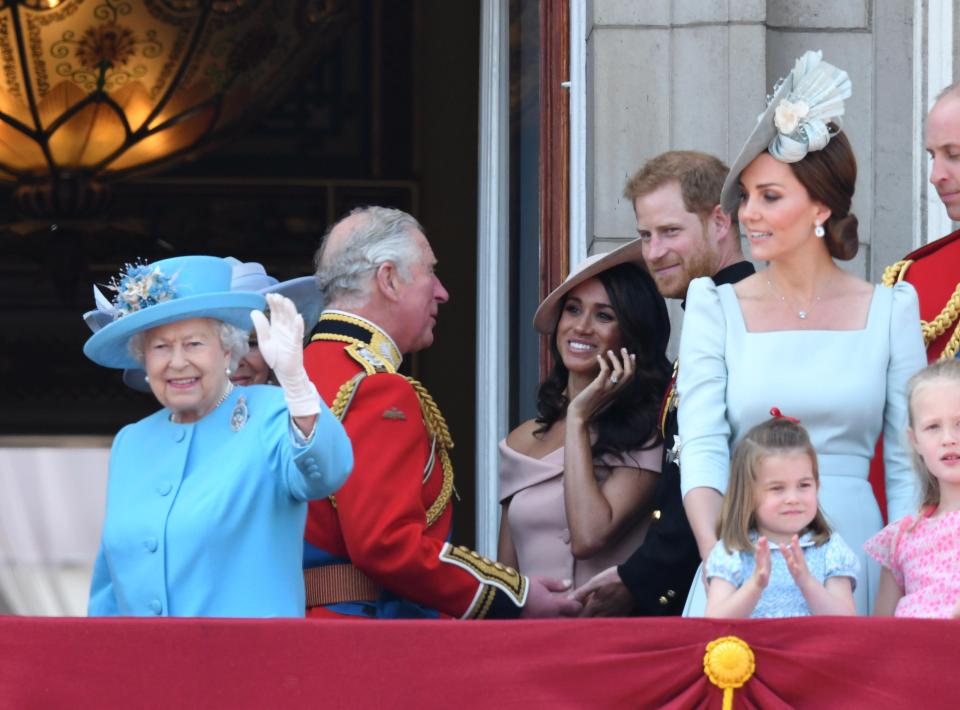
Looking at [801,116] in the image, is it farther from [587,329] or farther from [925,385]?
[587,329]

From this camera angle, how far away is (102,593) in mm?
3713

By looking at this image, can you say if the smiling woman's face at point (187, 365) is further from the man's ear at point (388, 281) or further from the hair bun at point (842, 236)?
the hair bun at point (842, 236)

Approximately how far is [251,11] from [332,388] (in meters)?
4.38

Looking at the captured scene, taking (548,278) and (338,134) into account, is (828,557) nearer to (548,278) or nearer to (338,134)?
(548,278)

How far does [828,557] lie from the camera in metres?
3.39

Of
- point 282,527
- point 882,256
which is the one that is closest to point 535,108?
point 882,256

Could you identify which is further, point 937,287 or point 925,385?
point 937,287

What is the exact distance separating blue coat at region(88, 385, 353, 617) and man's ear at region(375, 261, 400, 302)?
682 millimetres

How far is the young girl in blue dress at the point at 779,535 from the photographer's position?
336 cm

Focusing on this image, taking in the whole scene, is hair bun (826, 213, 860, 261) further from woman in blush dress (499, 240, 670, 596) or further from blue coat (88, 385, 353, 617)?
blue coat (88, 385, 353, 617)

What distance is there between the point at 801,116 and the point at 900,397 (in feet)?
1.66

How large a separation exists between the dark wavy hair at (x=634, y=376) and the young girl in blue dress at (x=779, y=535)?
3.10 ft

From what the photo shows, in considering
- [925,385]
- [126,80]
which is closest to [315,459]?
[925,385]

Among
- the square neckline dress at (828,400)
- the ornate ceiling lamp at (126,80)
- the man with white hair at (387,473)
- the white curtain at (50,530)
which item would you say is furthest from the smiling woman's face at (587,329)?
the ornate ceiling lamp at (126,80)
